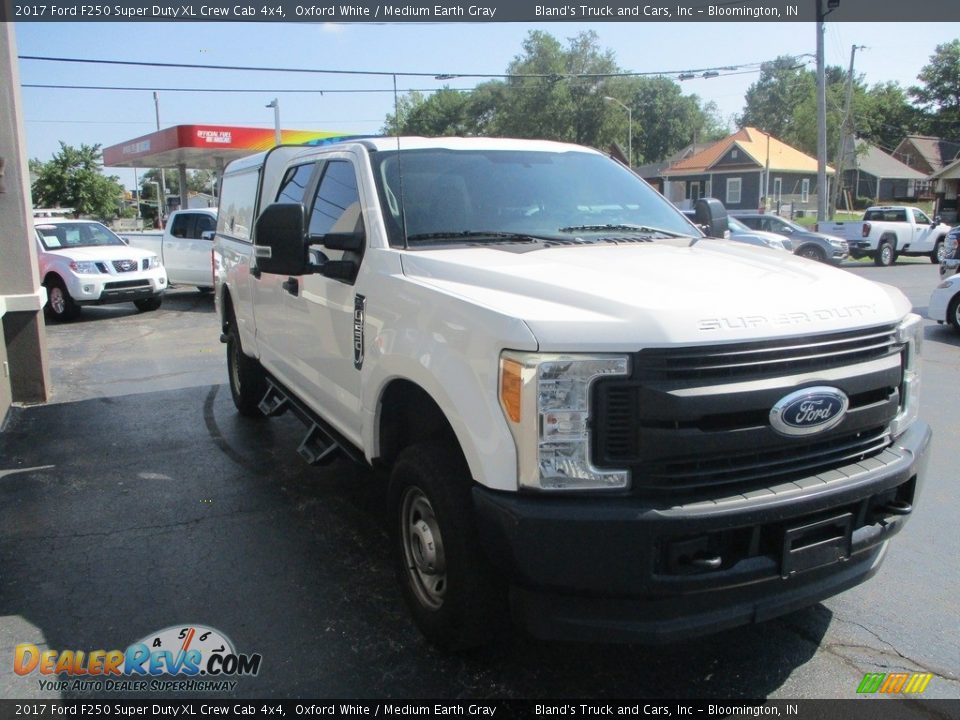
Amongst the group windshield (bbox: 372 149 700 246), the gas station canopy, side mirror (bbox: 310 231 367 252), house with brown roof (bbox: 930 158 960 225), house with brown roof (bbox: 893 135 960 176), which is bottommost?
side mirror (bbox: 310 231 367 252)

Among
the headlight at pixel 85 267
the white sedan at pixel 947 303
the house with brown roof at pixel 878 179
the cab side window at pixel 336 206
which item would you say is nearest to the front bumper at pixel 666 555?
the cab side window at pixel 336 206

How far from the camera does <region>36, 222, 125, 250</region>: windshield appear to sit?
48.7 ft

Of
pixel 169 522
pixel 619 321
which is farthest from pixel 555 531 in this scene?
pixel 169 522

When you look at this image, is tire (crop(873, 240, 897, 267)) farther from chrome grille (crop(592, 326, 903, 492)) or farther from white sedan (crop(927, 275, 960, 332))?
chrome grille (crop(592, 326, 903, 492))

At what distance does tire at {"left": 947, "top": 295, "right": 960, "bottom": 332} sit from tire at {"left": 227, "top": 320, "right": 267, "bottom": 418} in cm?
936

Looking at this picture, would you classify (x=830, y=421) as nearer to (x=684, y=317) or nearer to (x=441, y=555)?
(x=684, y=317)

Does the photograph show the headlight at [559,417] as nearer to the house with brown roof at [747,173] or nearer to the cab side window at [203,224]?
the cab side window at [203,224]

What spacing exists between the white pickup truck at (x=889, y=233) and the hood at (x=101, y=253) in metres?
20.3

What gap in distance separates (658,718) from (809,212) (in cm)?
6210

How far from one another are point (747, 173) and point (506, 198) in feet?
178

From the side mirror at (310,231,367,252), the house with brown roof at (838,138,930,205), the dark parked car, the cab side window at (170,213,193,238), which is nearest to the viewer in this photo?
the side mirror at (310,231,367,252)

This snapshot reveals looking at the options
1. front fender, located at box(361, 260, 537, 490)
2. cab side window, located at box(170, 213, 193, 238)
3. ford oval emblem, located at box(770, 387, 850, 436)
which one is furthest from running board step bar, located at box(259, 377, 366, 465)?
cab side window, located at box(170, 213, 193, 238)

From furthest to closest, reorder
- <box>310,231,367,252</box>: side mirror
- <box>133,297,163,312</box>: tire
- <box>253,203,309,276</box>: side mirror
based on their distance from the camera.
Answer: <box>133,297,163,312</box>: tire
<box>310,231,367,252</box>: side mirror
<box>253,203,309,276</box>: side mirror

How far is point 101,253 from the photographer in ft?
47.4
